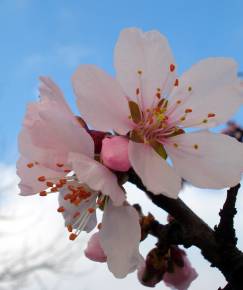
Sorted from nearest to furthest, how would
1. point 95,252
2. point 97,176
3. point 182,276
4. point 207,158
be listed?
point 97,176, point 207,158, point 95,252, point 182,276

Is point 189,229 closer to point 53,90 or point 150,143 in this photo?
point 150,143

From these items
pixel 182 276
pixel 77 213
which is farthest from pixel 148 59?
pixel 182 276

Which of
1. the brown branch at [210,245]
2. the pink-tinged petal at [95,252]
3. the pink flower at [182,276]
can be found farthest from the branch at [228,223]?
the pink flower at [182,276]

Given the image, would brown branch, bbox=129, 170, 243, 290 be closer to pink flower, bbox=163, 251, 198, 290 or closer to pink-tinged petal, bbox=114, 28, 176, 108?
pink-tinged petal, bbox=114, 28, 176, 108

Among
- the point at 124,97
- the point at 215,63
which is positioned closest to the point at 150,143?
the point at 124,97

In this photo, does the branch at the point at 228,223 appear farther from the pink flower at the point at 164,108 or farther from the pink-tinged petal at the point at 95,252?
the pink-tinged petal at the point at 95,252

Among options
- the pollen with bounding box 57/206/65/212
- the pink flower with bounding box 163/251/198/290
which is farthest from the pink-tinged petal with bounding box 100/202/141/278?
the pink flower with bounding box 163/251/198/290

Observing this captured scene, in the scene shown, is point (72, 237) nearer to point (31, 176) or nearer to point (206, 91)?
point (31, 176)
